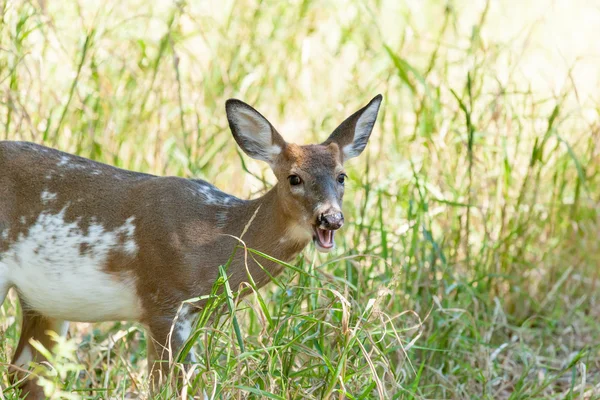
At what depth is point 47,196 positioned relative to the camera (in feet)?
15.2

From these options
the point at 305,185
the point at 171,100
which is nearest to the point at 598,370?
the point at 305,185

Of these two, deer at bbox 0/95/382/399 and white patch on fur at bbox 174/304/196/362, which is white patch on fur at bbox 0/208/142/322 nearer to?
deer at bbox 0/95/382/399

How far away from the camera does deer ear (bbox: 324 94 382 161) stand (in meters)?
4.75

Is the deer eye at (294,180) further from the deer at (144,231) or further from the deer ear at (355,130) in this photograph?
the deer ear at (355,130)

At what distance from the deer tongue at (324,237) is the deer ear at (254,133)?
54 cm

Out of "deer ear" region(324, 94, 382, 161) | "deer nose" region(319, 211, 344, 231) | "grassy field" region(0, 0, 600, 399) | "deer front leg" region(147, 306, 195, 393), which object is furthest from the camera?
"deer ear" region(324, 94, 382, 161)

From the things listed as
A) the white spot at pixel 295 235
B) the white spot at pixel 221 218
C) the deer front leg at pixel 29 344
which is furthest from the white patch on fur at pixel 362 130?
the deer front leg at pixel 29 344

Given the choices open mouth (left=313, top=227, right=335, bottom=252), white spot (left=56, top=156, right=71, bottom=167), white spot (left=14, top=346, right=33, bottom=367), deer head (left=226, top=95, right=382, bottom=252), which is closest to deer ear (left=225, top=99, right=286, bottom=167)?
deer head (left=226, top=95, right=382, bottom=252)

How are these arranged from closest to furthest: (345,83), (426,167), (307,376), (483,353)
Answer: (307,376) < (483,353) < (426,167) < (345,83)

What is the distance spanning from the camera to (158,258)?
4465 millimetres

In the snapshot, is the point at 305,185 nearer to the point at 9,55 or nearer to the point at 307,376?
the point at 307,376

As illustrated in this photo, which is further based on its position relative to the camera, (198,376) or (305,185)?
(305,185)

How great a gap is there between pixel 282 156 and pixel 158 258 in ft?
2.31

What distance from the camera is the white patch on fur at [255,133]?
15.1 ft
